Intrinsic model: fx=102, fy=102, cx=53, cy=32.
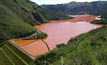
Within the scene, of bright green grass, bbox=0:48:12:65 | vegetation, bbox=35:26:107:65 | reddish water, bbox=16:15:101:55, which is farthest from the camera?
reddish water, bbox=16:15:101:55

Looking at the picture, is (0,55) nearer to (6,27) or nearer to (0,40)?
(0,40)

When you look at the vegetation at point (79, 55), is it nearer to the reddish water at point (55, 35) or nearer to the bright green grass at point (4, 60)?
the bright green grass at point (4, 60)

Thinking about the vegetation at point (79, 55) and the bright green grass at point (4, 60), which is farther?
the bright green grass at point (4, 60)

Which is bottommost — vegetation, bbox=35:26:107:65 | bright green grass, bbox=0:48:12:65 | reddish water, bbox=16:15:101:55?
reddish water, bbox=16:15:101:55

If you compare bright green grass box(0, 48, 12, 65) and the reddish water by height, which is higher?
bright green grass box(0, 48, 12, 65)

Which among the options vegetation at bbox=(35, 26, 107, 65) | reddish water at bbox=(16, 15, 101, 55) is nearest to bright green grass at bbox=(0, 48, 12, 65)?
reddish water at bbox=(16, 15, 101, 55)

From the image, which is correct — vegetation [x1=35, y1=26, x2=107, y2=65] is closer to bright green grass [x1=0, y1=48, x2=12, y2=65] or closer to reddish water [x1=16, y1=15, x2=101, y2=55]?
bright green grass [x1=0, y1=48, x2=12, y2=65]

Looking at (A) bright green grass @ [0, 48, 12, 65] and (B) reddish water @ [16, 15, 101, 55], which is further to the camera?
(B) reddish water @ [16, 15, 101, 55]

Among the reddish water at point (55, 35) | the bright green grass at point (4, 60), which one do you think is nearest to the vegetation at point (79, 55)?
the bright green grass at point (4, 60)

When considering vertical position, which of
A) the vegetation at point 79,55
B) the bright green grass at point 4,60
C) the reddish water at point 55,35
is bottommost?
the reddish water at point 55,35

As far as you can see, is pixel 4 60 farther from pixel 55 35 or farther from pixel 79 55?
pixel 55 35

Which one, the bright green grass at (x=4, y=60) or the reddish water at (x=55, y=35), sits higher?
the bright green grass at (x=4, y=60)
